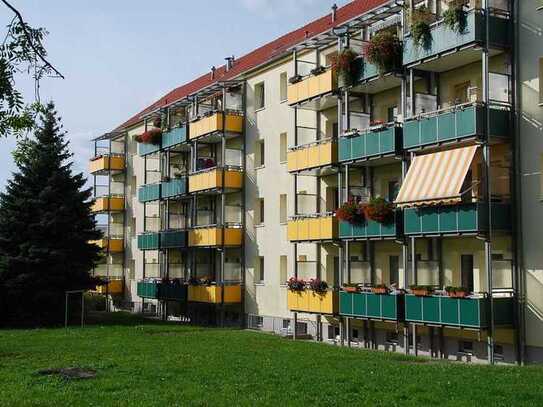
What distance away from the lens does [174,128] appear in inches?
1679

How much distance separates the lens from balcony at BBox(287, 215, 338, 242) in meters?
28.9

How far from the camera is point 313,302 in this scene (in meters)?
29.8

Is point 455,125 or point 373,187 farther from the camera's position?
point 373,187

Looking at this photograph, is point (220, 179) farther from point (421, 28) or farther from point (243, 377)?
point (243, 377)

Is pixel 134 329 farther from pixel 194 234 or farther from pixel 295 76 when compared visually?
pixel 295 76

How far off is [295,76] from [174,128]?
12925 mm

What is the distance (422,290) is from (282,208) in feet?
40.8

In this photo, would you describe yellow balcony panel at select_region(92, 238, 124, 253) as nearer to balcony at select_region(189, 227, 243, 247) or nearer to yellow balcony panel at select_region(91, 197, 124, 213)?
yellow balcony panel at select_region(91, 197, 124, 213)

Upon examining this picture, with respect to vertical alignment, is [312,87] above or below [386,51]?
below

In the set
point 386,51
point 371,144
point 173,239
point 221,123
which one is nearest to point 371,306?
point 371,144

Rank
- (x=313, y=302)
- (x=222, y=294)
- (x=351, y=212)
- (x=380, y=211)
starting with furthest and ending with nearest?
(x=222, y=294)
(x=313, y=302)
(x=351, y=212)
(x=380, y=211)

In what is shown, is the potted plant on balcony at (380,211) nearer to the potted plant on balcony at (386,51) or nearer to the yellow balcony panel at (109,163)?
the potted plant on balcony at (386,51)

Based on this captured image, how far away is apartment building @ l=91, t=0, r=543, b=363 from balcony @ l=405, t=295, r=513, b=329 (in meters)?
0.06

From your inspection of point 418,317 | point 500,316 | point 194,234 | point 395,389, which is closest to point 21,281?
point 194,234
